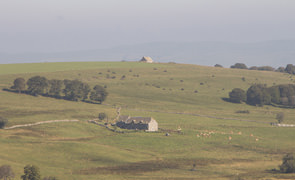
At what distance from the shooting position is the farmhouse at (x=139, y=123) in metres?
120

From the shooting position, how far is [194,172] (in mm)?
77312

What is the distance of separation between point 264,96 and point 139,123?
82.7 meters

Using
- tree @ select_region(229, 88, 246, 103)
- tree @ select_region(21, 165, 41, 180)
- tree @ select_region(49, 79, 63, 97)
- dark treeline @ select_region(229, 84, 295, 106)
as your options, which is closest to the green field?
tree @ select_region(49, 79, 63, 97)

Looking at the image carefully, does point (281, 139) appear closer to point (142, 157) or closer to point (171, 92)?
point (142, 157)

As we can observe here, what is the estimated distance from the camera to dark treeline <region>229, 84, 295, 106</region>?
607 feet

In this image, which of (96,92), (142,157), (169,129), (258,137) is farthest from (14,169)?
(96,92)

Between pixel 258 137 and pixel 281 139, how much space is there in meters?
6.14

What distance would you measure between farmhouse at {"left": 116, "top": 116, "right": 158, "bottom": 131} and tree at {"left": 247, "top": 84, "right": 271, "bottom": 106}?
7737 centimetres

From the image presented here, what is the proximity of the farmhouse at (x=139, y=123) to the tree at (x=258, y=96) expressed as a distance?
7737cm

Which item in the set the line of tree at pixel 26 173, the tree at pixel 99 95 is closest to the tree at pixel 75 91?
the tree at pixel 99 95

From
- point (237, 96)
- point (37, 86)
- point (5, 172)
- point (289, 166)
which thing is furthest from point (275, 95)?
point (5, 172)

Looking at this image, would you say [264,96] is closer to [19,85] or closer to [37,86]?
[37,86]

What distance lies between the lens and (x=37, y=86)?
549ft

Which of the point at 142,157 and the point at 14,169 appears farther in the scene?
the point at 142,157
